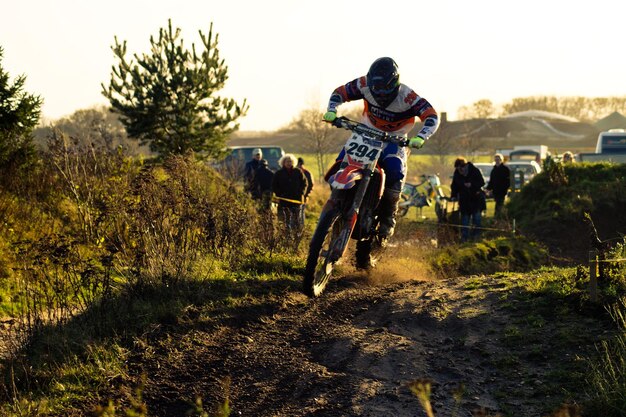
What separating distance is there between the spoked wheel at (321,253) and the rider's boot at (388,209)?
0.82m

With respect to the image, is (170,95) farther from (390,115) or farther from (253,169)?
(390,115)

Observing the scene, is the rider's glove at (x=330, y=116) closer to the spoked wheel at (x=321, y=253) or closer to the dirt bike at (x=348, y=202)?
the dirt bike at (x=348, y=202)

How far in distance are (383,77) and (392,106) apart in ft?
2.01

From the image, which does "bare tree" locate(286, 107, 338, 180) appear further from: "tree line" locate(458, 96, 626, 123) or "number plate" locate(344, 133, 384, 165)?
"tree line" locate(458, 96, 626, 123)

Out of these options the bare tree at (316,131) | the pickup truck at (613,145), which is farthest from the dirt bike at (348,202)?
the bare tree at (316,131)

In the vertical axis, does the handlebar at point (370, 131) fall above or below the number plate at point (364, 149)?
above

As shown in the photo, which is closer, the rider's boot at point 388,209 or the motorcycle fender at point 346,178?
the motorcycle fender at point 346,178

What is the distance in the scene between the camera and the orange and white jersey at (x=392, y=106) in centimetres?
869

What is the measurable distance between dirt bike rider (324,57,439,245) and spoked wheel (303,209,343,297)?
0.83m

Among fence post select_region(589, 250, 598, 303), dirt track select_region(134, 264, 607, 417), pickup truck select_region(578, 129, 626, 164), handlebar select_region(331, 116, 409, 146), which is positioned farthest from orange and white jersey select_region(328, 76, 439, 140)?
pickup truck select_region(578, 129, 626, 164)

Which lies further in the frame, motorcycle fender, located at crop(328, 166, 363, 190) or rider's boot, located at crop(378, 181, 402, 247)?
rider's boot, located at crop(378, 181, 402, 247)

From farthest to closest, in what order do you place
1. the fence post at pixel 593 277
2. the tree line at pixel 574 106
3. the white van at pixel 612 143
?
the tree line at pixel 574 106 → the white van at pixel 612 143 → the fence post at pixel 593 277

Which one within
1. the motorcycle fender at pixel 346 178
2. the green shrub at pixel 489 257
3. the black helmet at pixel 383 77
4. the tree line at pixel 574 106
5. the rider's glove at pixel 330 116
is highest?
the tree line at pixel 574 106

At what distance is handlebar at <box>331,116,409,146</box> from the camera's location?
26.3 ft
